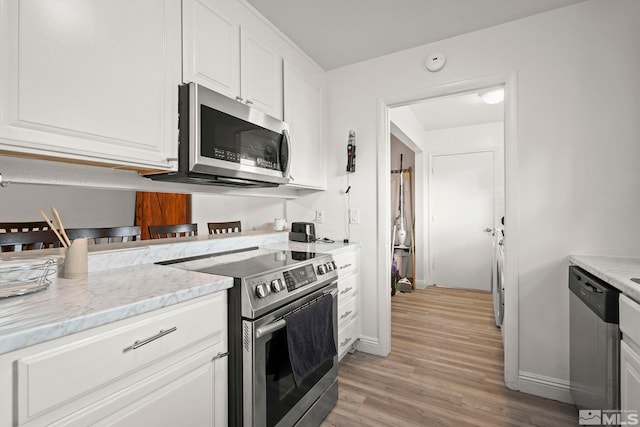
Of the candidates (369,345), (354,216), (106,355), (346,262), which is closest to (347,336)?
(369,345)

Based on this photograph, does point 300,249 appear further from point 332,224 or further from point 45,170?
point 45,170

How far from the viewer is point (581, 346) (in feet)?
5.35

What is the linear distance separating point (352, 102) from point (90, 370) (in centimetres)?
250

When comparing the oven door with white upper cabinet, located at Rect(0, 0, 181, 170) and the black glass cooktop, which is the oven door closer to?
the black glass cooktop

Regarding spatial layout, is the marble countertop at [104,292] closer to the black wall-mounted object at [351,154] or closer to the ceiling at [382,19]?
the black wall-mounted object at [351,154]

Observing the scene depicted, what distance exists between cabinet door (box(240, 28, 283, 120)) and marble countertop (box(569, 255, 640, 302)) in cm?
201

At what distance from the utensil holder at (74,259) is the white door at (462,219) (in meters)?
4.55

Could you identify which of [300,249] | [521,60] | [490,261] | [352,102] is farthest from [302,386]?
[490,261]

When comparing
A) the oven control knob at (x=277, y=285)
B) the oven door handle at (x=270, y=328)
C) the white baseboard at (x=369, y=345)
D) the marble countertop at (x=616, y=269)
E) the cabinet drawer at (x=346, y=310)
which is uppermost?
the marble countertop at (x=616, y=269)

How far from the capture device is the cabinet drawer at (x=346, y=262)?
7.28 feet

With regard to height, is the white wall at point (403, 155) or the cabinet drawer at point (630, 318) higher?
the white wall at point (403, 155)

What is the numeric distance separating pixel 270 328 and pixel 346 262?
110cm
